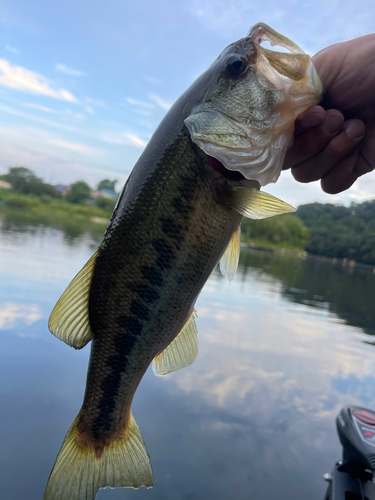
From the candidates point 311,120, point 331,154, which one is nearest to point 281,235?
point 331,154

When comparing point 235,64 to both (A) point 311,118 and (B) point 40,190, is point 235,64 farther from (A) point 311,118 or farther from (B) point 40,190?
(B) point 40,190

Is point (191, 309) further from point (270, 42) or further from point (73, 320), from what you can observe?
point (270, 42)

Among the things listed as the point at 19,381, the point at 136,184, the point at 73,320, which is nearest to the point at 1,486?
the point at 19,381

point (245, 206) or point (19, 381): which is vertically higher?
point (245, 206)

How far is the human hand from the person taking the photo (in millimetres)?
1904

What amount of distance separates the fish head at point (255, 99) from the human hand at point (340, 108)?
240 mm

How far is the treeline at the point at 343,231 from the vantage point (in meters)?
60.2

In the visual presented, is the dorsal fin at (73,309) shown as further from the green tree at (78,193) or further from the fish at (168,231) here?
the green tree at (78,193)

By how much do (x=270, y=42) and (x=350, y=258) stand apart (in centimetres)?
6999

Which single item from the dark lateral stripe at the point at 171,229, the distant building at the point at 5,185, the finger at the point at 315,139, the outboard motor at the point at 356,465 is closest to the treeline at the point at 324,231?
the outboard motor at the point at 356,465

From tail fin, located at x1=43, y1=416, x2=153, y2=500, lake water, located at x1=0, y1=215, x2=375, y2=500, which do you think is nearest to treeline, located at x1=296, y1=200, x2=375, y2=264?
lake water, located at x1=0, y1=215, x2=375, y2=500

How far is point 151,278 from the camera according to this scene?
151cm

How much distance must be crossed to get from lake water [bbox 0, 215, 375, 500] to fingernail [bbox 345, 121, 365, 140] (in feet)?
14.0

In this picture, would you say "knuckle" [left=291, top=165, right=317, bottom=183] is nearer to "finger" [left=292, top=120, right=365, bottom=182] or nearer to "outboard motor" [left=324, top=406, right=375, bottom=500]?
"finger" [left=292, top=120, right=365, bottom=182]
